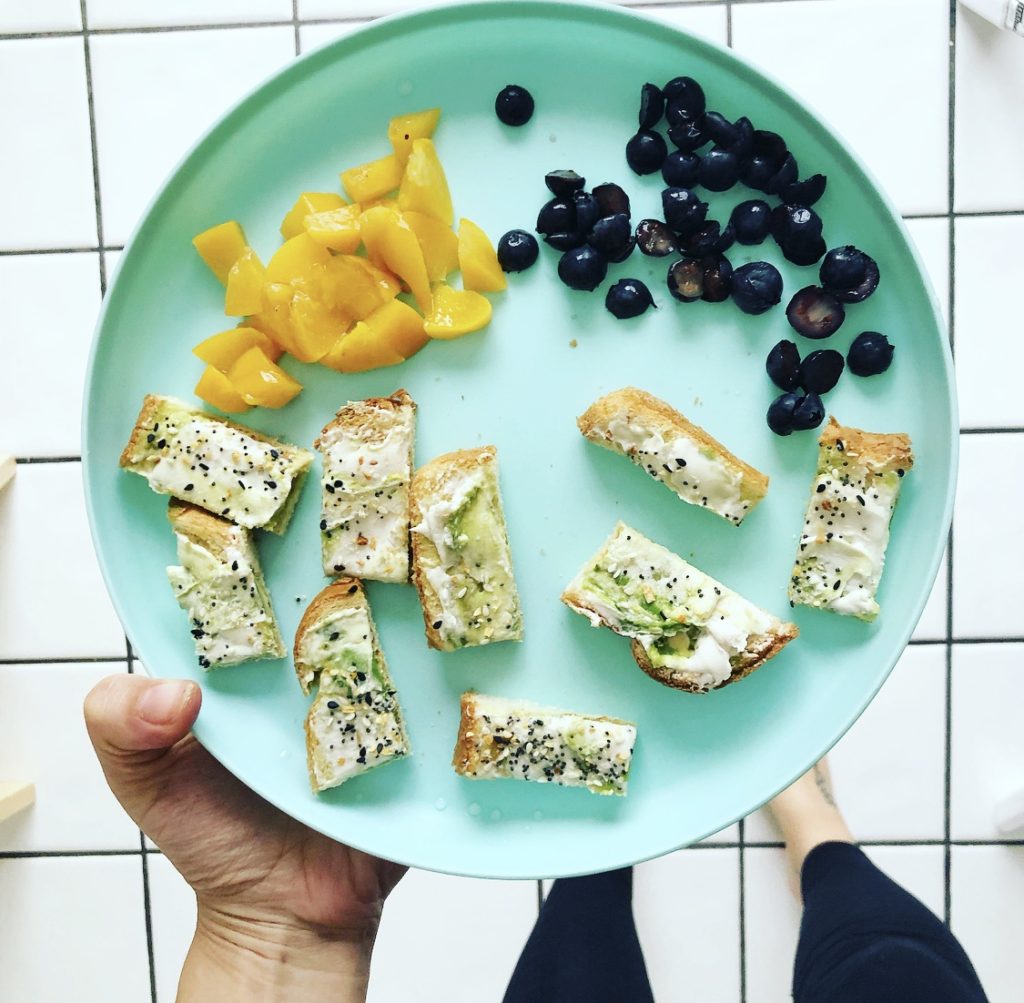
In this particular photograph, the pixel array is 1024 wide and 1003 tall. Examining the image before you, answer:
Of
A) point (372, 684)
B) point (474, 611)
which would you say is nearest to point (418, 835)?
point (372, 684)

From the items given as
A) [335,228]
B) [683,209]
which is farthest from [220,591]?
[683,209]

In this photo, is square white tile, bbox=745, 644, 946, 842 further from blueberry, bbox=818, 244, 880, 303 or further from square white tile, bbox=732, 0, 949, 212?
square white tile, bbox=732, 0, 949, 212

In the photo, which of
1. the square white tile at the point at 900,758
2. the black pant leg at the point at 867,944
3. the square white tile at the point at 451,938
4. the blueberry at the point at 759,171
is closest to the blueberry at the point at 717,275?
the blueberry at the point at 759,171

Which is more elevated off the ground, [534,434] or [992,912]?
[534,434]

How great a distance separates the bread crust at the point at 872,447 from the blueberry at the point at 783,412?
0.06m

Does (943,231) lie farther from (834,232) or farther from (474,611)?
(474,611)

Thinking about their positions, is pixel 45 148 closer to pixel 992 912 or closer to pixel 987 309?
pixel 987 309

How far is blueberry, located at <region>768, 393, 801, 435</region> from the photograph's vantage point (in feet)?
4.47

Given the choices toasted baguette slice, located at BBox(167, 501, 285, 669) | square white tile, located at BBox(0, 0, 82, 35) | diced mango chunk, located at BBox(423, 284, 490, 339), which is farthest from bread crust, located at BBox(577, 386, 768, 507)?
square white tile, located at BBox(0, 0, 82, 35)

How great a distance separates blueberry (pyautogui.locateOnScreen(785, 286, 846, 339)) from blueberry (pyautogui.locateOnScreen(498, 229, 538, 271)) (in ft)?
1.29

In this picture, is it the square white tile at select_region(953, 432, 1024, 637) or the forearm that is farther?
the square white tile at select_region(953, 432, 1024, 637)

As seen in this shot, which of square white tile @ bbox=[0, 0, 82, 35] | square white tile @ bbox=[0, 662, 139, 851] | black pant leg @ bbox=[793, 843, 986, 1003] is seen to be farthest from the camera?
square white tile @ bbox=[0, 662, 139, 851]

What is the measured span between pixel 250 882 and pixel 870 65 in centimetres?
183

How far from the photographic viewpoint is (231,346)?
1.39m
